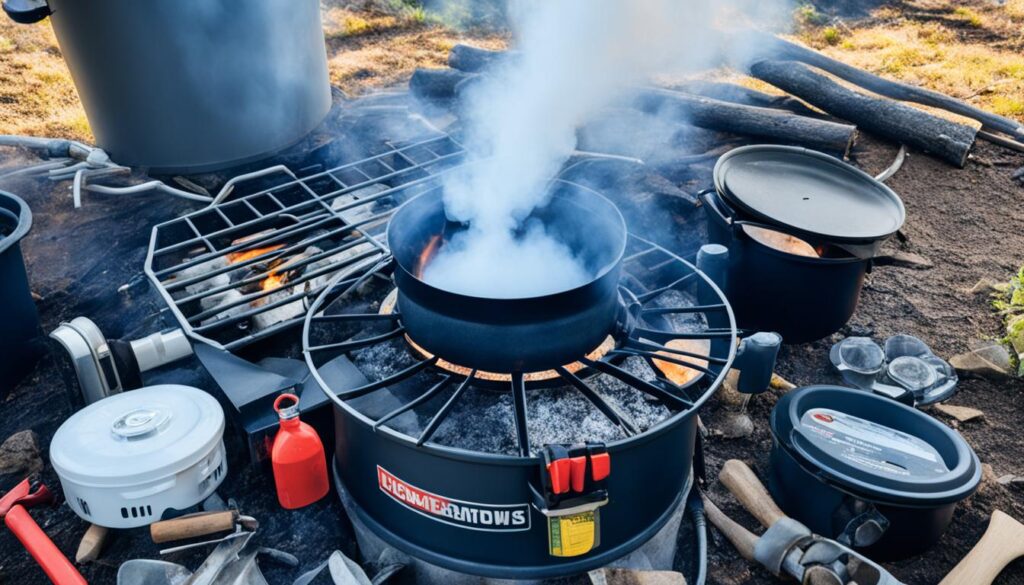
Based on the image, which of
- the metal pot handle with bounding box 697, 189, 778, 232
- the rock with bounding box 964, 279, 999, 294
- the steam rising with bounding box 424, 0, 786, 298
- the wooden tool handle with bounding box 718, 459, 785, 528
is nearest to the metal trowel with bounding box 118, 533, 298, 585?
the steam rising with bounding box 424, 0, 786, 298

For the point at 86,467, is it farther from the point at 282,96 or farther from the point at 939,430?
the point at 939,430

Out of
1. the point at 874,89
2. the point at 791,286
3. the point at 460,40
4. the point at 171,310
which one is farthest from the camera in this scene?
the point at 460,40

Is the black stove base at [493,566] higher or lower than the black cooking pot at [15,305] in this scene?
lower

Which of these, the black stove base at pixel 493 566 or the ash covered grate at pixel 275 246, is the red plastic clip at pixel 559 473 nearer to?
the black stove base at pixel 493 566

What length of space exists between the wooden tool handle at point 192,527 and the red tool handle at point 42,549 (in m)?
0.30

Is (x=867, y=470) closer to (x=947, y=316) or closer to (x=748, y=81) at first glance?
(x=947, y=316)

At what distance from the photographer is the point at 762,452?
12.2 ft

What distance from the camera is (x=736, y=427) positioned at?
12.4 ft

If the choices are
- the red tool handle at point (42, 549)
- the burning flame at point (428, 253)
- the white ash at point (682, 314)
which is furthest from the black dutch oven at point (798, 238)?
the red tool handle at point (42, 549)

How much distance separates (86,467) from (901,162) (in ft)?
20.8

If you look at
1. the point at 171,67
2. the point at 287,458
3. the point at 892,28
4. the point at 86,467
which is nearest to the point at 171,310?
the point at 86,467

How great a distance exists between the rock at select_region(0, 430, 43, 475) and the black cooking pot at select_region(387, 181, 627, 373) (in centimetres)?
A: 208

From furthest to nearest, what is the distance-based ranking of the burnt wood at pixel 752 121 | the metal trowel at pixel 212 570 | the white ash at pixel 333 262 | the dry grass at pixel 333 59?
the dry grass at pixel 333 59
the burnt wood at pixel 752 121
the white ash at pixel 333 262
the metal trowel at pixel 212 570

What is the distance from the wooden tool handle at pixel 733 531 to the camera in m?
3.12
